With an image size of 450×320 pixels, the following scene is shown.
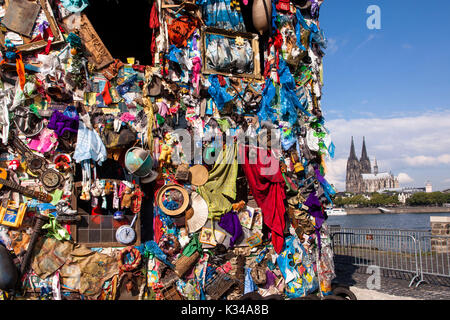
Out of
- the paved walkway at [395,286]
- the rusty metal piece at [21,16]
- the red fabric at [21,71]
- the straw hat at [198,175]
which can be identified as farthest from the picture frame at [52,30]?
the paved walkway at [395,286]

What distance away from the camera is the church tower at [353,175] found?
179500 mm

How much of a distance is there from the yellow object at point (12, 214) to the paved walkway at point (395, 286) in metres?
8.32

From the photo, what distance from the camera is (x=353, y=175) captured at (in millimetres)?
182375

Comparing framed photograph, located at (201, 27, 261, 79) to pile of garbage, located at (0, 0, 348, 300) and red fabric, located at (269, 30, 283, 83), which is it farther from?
red fabric, located at (269, 30, 283, 83)

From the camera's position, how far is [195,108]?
9.14 meters

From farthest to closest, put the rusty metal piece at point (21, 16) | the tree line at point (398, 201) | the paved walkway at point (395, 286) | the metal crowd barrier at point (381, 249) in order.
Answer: the tree line at point (398, 201)
the metal crowd barrier at point (381, 249)
the paved walkway at point (395, 286)
the rusty metal piece at point (21, 16)

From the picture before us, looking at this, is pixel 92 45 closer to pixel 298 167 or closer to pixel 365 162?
pixel 298 167

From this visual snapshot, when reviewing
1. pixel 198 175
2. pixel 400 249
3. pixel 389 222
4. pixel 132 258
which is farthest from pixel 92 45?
pixel 389 222

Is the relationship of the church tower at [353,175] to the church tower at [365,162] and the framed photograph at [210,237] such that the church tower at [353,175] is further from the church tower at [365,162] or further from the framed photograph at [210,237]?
the framed photograph at [210,237]

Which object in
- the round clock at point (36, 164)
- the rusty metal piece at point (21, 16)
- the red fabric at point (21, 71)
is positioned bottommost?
the round clock at point (36, 164)

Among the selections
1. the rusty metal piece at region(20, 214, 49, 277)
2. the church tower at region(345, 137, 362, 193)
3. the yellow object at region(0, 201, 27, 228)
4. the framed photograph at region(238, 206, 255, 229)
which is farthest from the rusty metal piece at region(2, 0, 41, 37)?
the church tower at region(345, 137, 362, 193)

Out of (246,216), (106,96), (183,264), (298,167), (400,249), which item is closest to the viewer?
(183,264)

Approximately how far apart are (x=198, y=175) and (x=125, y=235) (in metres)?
2.11

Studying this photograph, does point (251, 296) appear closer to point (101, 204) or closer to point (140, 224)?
point (140, 224)
